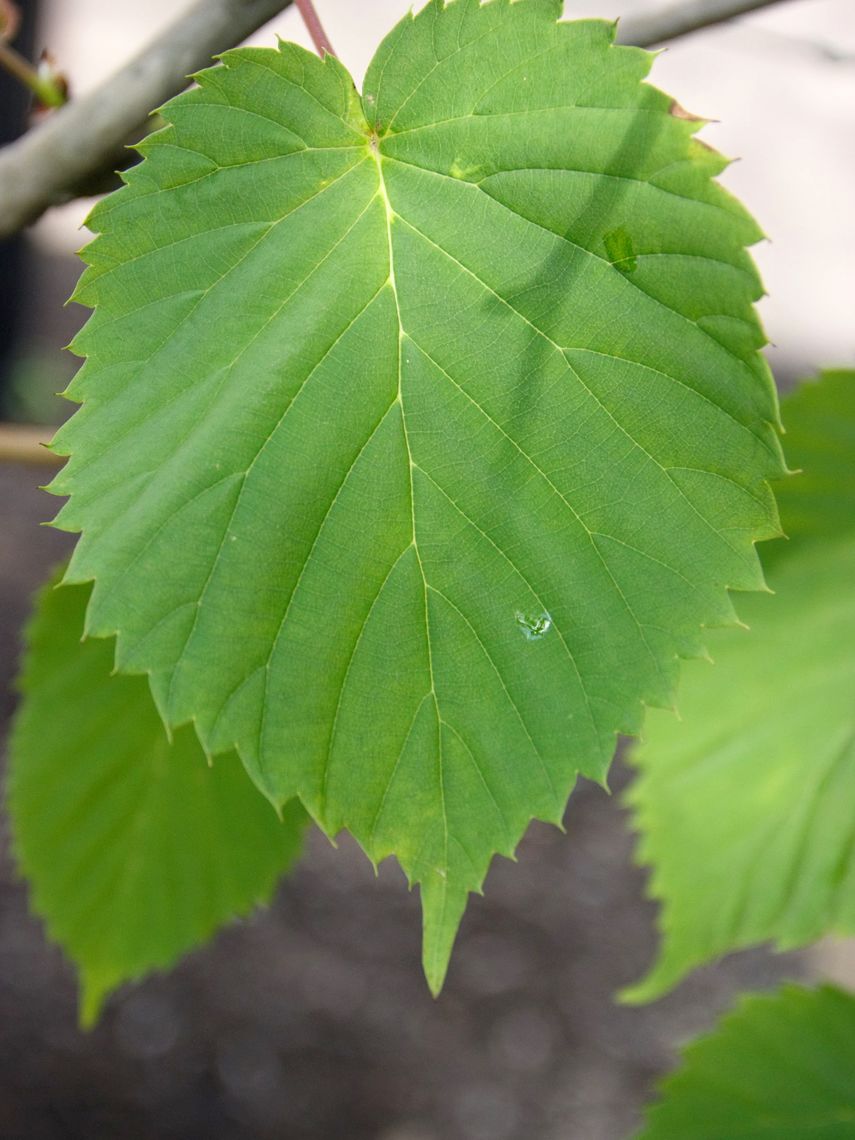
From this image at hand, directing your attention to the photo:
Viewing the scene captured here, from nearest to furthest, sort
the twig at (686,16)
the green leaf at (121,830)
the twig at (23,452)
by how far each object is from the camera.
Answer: the twig at (686,16) → the twig at (23,452) → the green leaf at (121,830)

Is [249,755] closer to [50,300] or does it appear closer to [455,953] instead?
[455,953]

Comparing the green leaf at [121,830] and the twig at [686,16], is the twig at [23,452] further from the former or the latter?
the twig at [686,16]

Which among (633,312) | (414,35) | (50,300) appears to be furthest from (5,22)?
(50,300)

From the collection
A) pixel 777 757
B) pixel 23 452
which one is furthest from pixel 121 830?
pixel 777 757

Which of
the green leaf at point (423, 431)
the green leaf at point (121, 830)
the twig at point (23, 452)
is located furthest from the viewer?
the green leaf at point (121, 830)

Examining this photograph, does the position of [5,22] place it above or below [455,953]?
above

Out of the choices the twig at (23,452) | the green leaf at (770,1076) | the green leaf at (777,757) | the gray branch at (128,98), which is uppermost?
the gray branch at (128,98)

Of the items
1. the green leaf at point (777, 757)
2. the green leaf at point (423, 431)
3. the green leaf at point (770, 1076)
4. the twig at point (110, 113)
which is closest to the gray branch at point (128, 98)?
the twig at point (110, 113)
